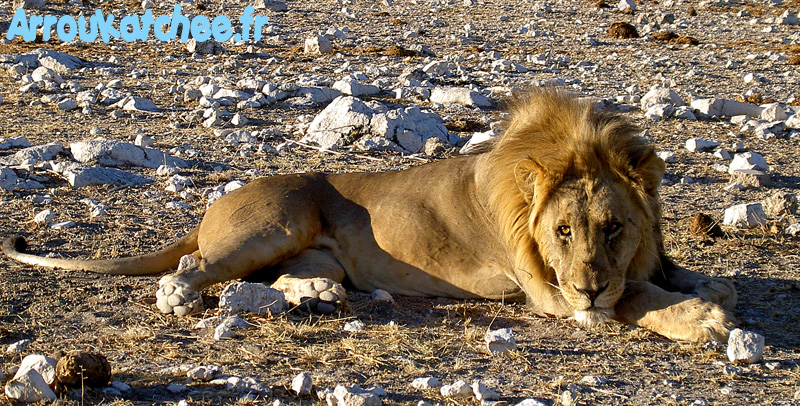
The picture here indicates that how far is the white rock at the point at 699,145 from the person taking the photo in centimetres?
809

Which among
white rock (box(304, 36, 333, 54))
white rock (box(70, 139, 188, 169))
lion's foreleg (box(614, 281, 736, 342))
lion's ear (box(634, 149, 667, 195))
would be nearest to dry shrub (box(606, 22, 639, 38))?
white rock (box(304, 36, 333, 54))

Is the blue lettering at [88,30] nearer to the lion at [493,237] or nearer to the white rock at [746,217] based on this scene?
the lion at [493,237]

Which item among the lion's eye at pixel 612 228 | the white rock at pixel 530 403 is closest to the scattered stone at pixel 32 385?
the white rock at pixel 530 403

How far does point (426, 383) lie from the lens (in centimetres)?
330

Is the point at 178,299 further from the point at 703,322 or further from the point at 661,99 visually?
the point at 661,99

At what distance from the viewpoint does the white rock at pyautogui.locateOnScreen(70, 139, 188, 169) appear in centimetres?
723

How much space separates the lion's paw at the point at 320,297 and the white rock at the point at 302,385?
1036 millimetres

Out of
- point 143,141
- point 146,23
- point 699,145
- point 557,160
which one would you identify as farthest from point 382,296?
point 146,23

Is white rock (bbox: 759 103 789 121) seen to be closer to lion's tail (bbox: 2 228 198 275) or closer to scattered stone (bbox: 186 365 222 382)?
lion's tail (bbox: 2 228 198 275)

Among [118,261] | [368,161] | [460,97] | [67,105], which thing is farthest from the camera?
[460,97]

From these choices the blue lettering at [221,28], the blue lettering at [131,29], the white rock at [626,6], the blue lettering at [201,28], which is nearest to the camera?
the blue lettering at [201,28]

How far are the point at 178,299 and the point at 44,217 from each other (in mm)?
2051

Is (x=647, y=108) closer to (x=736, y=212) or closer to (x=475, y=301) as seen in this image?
(x=736, y=212)

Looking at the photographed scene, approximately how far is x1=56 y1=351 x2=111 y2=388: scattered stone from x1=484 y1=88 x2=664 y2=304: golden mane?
6.57 feet
